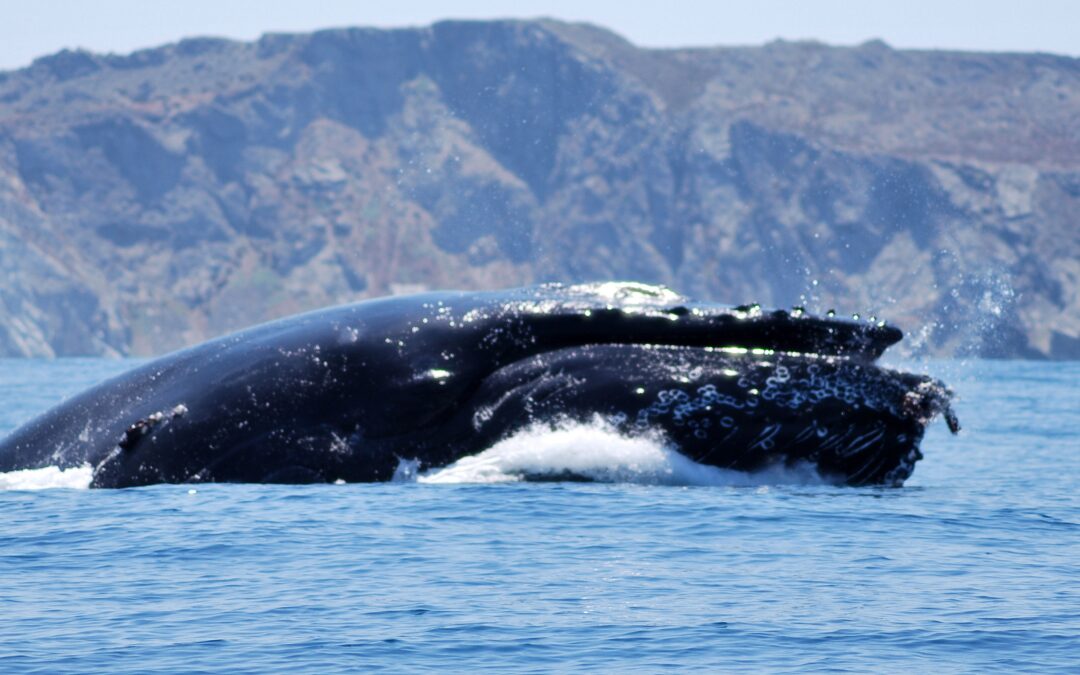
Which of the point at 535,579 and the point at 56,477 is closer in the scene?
the point at 535,579

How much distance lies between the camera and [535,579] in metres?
10.7

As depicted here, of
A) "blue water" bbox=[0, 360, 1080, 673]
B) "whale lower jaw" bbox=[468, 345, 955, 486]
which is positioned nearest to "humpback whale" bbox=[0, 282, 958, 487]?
"whale lower jaw" bbox=[468, 345, 955, 486]

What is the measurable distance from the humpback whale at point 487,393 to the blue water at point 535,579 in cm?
34

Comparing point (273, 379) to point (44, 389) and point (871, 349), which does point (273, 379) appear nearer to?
point (871, 349)

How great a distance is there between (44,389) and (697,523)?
156 ft

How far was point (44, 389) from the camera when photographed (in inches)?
2207

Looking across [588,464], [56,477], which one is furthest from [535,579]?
[56,477]

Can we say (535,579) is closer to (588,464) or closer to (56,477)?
(588,464)

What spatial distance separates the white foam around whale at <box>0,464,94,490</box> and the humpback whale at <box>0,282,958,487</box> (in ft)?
0.27

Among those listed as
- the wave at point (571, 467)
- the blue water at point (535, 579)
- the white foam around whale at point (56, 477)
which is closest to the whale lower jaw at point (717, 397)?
the wave at point (571, 467)

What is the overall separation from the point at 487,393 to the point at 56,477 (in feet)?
12.4

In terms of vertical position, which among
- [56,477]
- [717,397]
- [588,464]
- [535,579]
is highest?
[717,397]

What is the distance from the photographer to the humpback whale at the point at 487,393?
12922mm

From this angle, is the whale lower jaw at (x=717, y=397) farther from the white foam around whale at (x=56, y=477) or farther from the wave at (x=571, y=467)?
the white foam around whale at (x=56, y=477)
